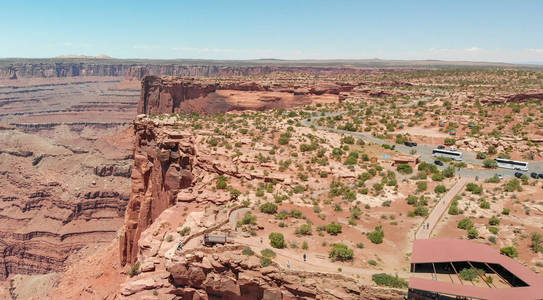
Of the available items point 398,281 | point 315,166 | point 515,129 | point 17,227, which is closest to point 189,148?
point 315,166

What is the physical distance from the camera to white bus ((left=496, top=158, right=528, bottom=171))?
34094mm

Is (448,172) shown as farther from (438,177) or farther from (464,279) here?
(464,279)

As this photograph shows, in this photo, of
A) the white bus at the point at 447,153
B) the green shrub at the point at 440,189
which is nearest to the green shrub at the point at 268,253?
the green shrub at the point at 440,189

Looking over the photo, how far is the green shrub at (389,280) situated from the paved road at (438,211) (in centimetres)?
564

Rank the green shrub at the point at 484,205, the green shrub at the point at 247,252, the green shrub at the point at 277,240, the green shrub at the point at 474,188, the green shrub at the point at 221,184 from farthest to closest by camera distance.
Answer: the green shrub at the point at 221,184 < the green shrub at the point at 474,188 < the green shrub at the point at 484,205 < the green shrub at the point at 277,240 < the green shrub at the point at 247,252

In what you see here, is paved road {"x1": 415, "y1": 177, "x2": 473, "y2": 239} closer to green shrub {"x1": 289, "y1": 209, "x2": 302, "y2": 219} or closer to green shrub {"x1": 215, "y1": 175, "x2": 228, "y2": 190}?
green shrub {"x1": 289, "y1": 209, "x2": 302, "y2": 219}

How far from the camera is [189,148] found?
3431cm

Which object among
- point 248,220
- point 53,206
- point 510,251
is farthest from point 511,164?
point 53,206

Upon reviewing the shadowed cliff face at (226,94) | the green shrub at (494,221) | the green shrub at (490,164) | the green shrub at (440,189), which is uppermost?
the shadowed cliff face at (226,94)

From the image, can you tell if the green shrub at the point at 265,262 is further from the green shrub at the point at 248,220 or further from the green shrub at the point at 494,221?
the green shrub at the point at 494,221

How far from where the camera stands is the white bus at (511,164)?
34.1 m

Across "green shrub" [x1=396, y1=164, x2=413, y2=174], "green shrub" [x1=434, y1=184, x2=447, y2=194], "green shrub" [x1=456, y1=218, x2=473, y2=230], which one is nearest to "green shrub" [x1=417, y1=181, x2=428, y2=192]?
"green shrub" [x1=434, y1=184, x2=447, y2=194]

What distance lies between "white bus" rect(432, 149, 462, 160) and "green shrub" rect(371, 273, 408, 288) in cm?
2462

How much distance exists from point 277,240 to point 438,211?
11801mm
